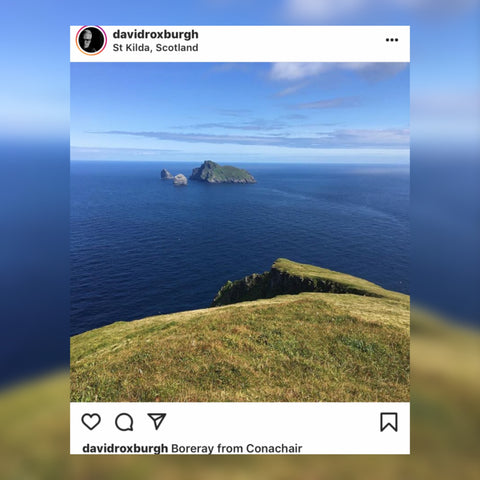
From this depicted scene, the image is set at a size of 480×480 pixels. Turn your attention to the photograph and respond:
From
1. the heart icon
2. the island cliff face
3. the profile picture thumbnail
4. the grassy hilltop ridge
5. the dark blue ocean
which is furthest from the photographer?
the dark blue ocean

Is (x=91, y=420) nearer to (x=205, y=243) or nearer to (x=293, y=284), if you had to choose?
(x=293, y=284)

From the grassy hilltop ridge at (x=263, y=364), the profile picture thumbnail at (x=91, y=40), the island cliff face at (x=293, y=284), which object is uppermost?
the profile picture thumbnail at (x=91, y=40)

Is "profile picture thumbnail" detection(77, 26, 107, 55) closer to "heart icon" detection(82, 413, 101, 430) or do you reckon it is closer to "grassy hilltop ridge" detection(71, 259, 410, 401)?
"grassy hilltop ridge" detection(71, 259, 410, 401)

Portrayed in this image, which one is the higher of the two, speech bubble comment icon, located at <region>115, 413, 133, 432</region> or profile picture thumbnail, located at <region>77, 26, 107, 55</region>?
profile picture thumbnail, located at <region>77, 26, 107, 55</region>

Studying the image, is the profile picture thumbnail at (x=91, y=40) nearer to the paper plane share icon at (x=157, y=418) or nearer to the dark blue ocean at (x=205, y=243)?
the paper plane share icon at (x=157, y=418)

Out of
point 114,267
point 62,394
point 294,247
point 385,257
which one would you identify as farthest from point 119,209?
point 62,394

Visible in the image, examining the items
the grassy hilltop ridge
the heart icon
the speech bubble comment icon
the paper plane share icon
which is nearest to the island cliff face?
the grassy hilltop ridge

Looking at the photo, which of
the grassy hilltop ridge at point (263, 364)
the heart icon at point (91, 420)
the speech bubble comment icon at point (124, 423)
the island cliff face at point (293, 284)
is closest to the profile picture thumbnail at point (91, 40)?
the grassy hilltop ridge at point (263, 364)
